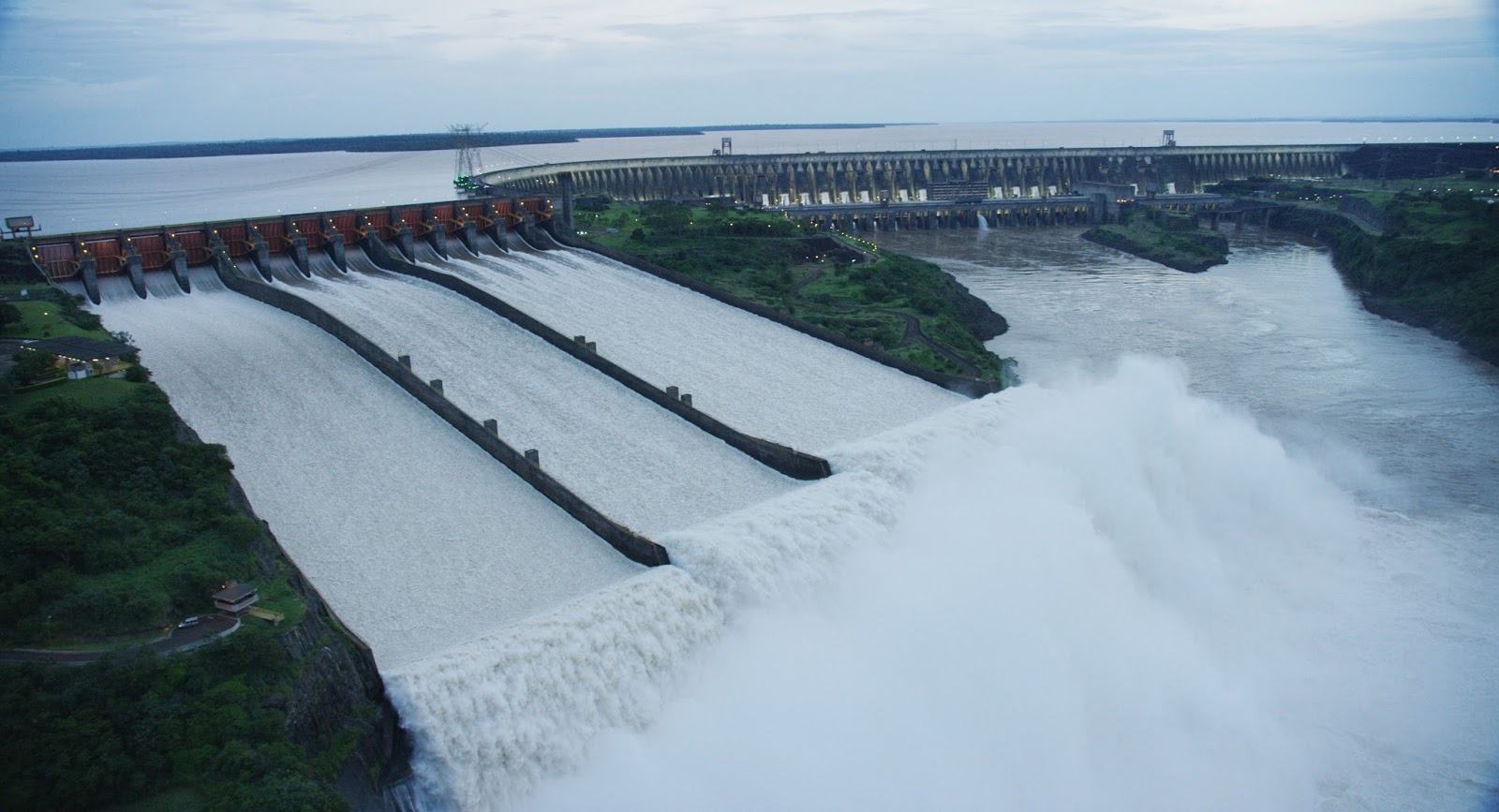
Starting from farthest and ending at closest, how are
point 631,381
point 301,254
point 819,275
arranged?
point 819,275 → point 301,254 → point 631,381

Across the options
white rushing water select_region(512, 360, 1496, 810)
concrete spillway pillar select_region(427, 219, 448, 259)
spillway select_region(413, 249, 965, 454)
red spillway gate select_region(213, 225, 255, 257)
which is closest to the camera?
white rushing water select_region(512, 360, 1496, 810)

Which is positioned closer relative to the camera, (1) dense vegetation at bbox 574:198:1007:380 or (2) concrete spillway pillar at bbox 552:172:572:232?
(1) dense vegetation at bbox 574:198:1007:380

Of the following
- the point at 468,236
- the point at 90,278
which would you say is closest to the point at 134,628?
the point at 90,278

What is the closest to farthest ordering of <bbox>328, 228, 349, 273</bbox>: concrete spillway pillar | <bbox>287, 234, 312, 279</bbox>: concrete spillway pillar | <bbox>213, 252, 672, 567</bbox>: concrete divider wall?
<bbox>213, 252, 672, 567</bbox>: concrete divider wall → <bbox>287, 234, 312, 279</bbox>: concrete spillway pillar → <bbox>328, 228, 349, 273</bbox>: concrete spillway pillar

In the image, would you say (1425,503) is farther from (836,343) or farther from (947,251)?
(947,251)

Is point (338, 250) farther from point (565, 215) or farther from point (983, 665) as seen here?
point (983, 665)

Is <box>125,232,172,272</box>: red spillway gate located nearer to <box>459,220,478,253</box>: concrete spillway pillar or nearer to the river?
<box>459,220,478,253</box>: concrete spillway pillar

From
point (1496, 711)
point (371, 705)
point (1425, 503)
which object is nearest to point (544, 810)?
point (371, 705)

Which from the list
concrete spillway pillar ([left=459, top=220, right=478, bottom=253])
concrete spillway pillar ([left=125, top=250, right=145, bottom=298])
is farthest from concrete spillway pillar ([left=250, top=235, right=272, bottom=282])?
concrete spillway pillar ([left=459, top=220, right=478, bottom=253])
